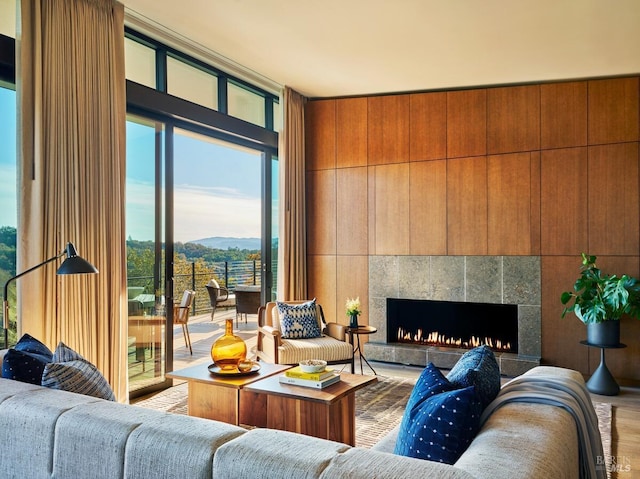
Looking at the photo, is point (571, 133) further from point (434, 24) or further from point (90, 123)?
point (90, 123)

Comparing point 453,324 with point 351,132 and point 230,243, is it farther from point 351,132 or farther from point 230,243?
point 230,243

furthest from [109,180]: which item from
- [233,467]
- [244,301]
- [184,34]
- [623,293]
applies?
[623,293]

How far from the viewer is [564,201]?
209 inches

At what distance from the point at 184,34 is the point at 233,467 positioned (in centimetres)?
400

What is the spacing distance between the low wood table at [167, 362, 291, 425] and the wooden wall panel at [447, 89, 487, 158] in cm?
348

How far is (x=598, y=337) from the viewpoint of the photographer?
4.79 metres

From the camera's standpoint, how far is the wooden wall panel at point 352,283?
20.4 feet

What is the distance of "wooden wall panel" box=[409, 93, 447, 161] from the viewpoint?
5.82m

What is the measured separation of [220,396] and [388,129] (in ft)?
12.7

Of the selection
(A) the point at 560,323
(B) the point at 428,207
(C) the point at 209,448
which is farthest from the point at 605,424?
(C) the point at 209,448

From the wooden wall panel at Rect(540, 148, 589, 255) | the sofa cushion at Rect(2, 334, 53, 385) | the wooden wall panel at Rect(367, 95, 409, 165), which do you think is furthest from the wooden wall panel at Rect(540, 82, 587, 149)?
the sofa cushion at Rect(2, 334, 53, 385)

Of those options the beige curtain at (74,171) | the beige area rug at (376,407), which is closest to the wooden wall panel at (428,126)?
the beige area rug at (376,407)

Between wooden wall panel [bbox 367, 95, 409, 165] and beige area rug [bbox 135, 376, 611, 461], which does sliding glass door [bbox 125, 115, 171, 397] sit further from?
wooden wall panel [bbox 367, 95, 409, 165]

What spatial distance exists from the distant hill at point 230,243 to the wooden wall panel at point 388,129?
1672mm
